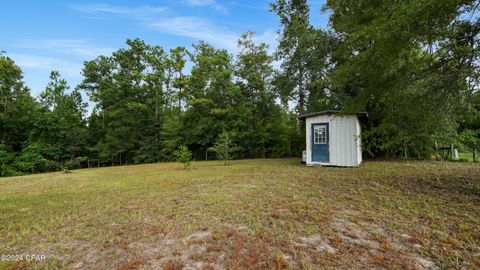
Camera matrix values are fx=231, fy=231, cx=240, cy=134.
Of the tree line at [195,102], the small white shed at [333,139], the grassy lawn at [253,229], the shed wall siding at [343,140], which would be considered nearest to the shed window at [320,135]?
the small white shed at [333,139]

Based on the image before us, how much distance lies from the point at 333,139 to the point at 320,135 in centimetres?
60

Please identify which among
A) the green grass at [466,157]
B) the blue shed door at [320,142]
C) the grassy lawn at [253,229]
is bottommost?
the grassy lawn at [253,229]

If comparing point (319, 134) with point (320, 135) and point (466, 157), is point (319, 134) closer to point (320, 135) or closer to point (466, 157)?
point (320, 135)

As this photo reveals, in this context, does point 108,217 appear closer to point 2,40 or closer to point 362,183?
point 362,183

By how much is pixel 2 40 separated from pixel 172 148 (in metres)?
17.5

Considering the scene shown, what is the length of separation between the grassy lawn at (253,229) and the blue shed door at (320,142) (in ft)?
15.6

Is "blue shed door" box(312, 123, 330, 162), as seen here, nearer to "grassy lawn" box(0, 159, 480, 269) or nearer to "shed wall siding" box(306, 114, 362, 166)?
"shed wall siding" box(306, 114, 362, 166)

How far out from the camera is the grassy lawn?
2.28m

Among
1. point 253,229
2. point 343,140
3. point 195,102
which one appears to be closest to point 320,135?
point 343,140

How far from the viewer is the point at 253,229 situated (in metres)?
3.03

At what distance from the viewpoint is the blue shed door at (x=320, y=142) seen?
1011 centimetres

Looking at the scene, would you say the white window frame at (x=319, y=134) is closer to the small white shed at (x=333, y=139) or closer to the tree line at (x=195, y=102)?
the small white shed at (x=333, y=139)

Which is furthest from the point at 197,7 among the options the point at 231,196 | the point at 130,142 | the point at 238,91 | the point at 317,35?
the point at 130,142

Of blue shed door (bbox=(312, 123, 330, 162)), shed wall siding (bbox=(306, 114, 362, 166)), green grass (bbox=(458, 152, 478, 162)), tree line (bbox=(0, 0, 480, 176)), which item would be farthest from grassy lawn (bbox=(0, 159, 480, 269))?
green grass (bbox=(458, 152, 478, 162))
